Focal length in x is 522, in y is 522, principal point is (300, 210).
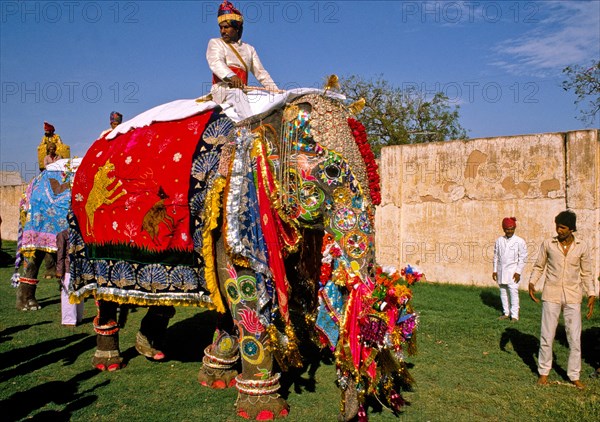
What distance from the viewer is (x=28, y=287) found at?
873cm

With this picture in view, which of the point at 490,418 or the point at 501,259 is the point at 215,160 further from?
the point at 501,259

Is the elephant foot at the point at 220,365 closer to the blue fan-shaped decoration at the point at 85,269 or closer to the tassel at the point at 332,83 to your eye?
the blue fan-shaped decoration at the point at 85,269

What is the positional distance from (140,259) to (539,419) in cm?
374

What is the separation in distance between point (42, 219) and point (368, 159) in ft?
21.1

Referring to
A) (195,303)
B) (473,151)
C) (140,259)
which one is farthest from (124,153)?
(473,151)

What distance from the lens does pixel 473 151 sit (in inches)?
424

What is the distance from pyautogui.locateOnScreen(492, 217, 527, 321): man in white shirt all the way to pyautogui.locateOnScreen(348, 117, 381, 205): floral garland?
15.1 feet

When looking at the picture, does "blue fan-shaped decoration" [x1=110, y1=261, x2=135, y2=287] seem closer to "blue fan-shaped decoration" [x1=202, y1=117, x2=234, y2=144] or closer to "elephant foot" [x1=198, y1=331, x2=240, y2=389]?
"elephant foot" [x1=198, y1=331, x2=240, y2=389]

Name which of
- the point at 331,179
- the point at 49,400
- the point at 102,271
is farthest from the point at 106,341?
the point at 331,179

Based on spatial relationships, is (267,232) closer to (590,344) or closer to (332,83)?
(332,83)

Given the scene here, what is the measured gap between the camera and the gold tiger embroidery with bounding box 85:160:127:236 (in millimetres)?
5062

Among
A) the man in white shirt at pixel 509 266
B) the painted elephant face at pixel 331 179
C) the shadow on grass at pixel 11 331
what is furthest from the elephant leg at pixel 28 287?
the man in white shirt at pixel 509 266

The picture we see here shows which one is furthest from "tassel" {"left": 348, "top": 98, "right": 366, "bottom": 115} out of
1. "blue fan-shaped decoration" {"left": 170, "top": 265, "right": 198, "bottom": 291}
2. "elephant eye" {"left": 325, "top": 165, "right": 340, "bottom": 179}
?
"blue fan-shaped decoration" {"left": 170, "top": 265, "right": 198, "bottom": 291}

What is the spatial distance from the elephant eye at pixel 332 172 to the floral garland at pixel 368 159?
0.28 metres
